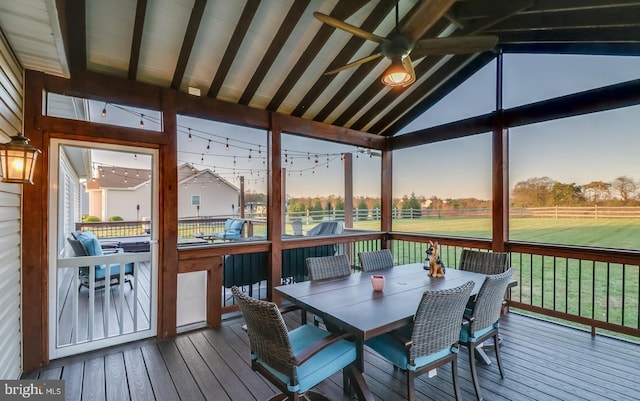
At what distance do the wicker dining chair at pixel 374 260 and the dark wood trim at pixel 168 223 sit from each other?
7.34ft

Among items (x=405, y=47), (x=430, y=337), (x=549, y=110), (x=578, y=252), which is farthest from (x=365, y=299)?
(x=549, y=110)

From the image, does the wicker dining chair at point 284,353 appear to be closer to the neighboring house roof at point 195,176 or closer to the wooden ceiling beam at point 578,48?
the neighboring house roof at point 195,176

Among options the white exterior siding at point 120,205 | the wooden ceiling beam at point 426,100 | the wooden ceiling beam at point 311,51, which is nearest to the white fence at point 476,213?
the wooden ceiling beam at point 426,100

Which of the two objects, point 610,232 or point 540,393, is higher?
point 610,232

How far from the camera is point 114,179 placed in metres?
8.07

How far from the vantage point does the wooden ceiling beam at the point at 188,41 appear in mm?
2725

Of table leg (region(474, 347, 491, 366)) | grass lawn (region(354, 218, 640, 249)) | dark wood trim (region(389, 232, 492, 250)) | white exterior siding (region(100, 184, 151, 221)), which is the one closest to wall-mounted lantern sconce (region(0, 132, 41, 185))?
table leg (region(474, 347, 491, 366))

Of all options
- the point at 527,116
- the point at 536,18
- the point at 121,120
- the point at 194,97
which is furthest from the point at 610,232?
the point at 121,120

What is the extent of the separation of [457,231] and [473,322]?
2.88 meters

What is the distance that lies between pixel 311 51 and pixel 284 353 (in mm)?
3222

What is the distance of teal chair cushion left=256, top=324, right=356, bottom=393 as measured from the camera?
1770 mm

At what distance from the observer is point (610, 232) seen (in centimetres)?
361

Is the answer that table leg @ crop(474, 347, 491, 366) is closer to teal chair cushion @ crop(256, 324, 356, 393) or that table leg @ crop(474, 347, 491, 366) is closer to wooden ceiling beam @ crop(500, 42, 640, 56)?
teal chair cushion @ crop(256, 324, 356, 393)

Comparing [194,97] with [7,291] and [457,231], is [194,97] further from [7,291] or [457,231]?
[457,231]
